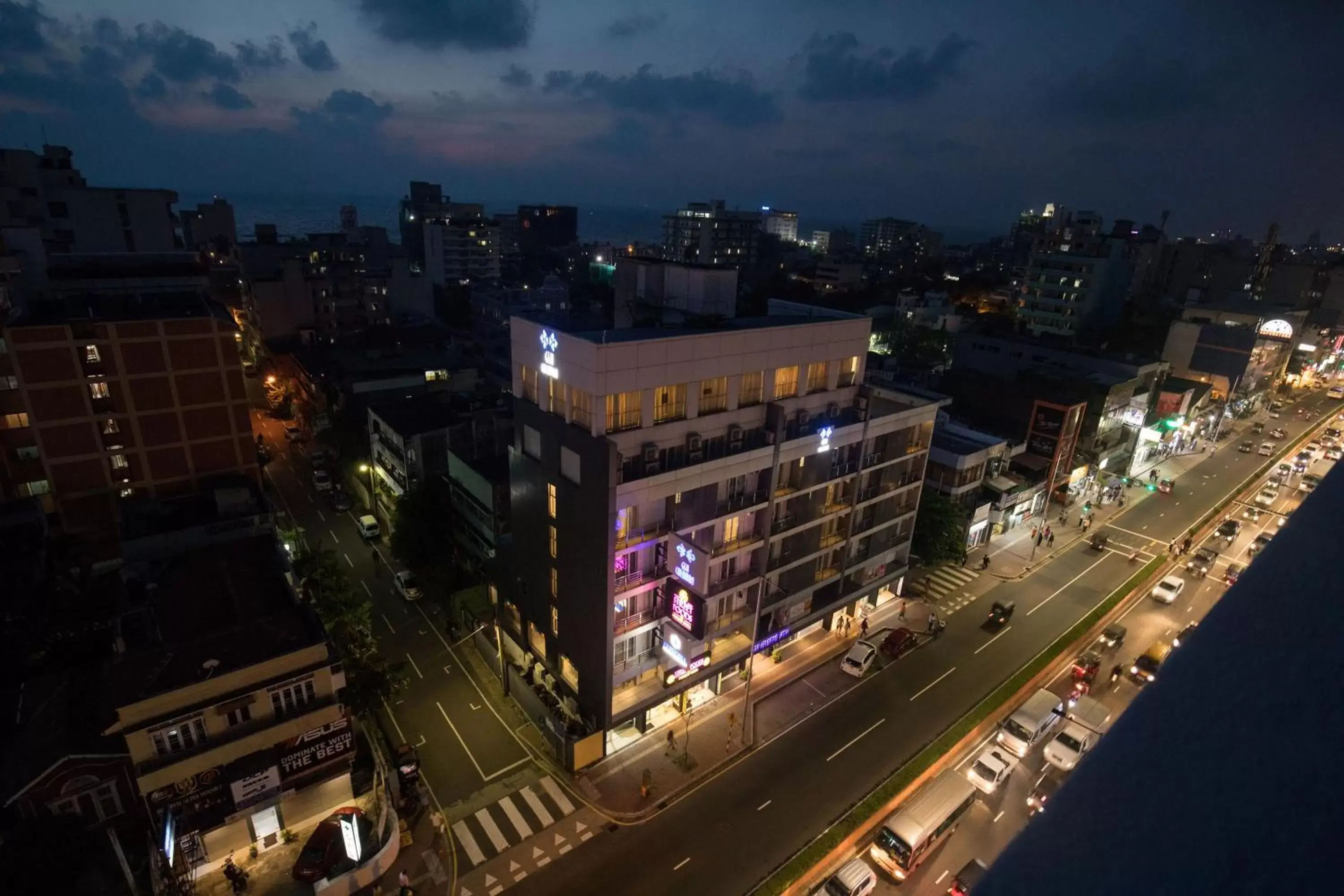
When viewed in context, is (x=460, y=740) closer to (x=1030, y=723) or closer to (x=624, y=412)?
(x=624, y=412)

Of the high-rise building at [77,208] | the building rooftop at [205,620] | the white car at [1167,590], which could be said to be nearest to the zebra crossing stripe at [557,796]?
the building rooftop at [205,620]

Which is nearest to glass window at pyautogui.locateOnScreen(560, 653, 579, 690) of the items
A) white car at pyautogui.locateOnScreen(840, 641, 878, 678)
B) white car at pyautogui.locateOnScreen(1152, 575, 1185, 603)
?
white car at pyautogui.locateOnScreen(840, 641, 878, 678)

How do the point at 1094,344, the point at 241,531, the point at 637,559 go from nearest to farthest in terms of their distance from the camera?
1. the point at 637,559
2. the point at 241,531
3. the point at 1094,344

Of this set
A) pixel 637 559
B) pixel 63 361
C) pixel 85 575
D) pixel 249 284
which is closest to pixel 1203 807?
pixel 637 559

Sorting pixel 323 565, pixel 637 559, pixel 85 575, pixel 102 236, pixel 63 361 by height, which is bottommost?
pixel 85 575

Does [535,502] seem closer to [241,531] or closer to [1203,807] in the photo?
[241,531]

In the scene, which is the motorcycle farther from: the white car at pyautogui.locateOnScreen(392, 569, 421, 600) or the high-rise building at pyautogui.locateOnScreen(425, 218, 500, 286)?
the high-rise building at pyautogui.locateOnScreen(425, 218, 500, 286)
